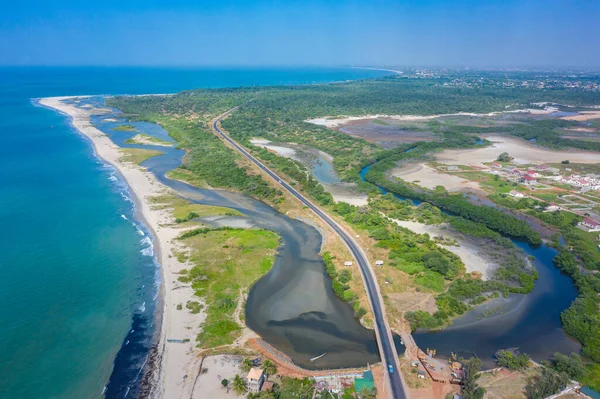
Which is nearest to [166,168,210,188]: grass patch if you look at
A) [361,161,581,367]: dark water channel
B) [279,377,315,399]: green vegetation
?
[279,377,315,399]: green vegetation

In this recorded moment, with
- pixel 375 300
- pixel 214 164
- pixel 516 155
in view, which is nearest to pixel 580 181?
pixel 516 155

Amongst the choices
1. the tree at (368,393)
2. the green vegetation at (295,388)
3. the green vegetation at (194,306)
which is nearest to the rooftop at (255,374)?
the green vegetation at (295,388)

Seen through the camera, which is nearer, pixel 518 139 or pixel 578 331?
pixel 578 331

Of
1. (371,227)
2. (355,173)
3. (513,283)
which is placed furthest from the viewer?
(355,173)

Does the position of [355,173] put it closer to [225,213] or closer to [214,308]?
[225,213]

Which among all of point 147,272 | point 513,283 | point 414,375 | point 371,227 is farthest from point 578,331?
point 147,272

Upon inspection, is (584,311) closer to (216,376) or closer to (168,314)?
(216,376)

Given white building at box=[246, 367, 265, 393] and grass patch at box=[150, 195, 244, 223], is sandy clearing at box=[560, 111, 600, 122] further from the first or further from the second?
white building at box=[246, 367, 265, 393]
